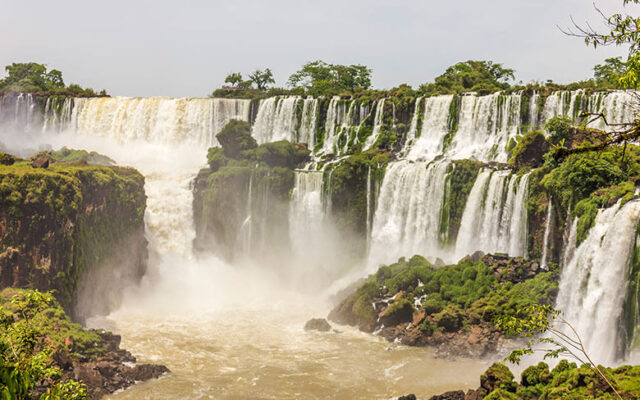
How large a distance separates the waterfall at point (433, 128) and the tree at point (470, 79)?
2336 millimetres

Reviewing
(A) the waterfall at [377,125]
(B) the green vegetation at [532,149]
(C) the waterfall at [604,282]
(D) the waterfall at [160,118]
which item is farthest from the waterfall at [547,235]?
(D) the waterfall at [160,118]

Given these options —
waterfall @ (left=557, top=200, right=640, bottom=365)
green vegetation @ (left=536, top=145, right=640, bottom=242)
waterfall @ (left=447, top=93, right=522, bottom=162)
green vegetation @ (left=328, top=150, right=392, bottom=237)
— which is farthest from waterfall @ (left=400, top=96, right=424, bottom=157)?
waterfall @ (left=557, top=200, right=640, bottom=365)

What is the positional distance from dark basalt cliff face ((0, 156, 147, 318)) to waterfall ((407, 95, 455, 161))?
19127 millimetres

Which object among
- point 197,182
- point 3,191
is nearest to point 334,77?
point 197,182

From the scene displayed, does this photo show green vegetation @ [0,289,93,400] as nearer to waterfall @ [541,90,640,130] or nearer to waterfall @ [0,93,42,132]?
waterfall @ [541,90,640,130]

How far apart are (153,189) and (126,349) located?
16.7 meters

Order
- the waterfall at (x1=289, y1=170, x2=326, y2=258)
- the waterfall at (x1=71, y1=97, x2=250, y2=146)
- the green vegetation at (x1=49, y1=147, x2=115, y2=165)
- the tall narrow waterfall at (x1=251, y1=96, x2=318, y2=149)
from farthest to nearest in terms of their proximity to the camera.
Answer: the waterfall at (x1=71, y1=97, x2=250, y2=146) → the tall narrow waterfall at (x1=251, y1=96, x2=318, y2=149) → the green vegetation at (x1=49, y1=147, x2=115, y2=165) → the waterfall at (x1=289, y1=170, x2=326, y2=258)

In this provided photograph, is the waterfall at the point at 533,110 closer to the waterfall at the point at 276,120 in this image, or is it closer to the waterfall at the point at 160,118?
the waterfall at the point at 276,120

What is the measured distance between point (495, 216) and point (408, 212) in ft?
19.7

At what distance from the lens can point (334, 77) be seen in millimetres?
66188

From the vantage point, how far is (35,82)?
190 ft

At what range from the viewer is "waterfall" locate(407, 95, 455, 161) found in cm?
3938

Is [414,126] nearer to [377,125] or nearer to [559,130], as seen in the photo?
[377,125]

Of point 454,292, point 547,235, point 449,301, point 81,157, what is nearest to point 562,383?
point 449,301
